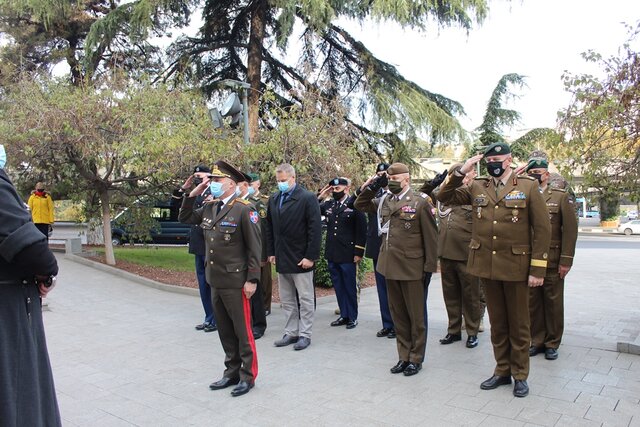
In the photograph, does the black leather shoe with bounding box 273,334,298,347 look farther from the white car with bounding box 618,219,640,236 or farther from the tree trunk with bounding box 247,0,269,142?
the white car with bounding box 618,219,640,236

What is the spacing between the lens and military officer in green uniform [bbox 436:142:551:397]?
4270mm

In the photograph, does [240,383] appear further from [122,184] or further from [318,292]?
[122,184]

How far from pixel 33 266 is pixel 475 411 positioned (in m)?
3.27

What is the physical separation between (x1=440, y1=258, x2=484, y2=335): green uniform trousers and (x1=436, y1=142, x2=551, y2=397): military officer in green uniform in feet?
4.54

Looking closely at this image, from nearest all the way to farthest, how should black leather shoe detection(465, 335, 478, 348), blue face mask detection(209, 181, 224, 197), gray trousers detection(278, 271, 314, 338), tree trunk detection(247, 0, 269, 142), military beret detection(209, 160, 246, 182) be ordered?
1. military beret detection(209, 160, 246, 182)
2. blue face mask detection(209, 181, 224, 197)
3. black leather shoe detection(465, 335, 478, 348)
4. gray trousers detection(278, 271, 314, 338)
5. tree trunk detection(247, 0, 269, 142)

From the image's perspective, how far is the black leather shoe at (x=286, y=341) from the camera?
239 inches

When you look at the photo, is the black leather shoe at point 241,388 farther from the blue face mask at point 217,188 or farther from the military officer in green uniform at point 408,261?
the blue face mask at point 217,188

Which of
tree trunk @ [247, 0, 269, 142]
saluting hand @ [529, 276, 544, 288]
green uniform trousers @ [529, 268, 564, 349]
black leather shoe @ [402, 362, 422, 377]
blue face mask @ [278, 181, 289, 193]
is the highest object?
tree trunk @ [247, 0, 269, 142]

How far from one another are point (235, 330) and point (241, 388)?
19.9 inches

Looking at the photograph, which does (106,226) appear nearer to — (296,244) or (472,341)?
(296,244)

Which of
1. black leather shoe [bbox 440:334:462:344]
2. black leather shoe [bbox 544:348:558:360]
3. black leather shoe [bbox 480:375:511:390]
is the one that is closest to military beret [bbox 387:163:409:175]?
black leather shoe [bbox 480:375:511:390]

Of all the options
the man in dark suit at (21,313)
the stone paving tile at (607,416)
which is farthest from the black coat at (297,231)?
the man in dark suit at (21,313)

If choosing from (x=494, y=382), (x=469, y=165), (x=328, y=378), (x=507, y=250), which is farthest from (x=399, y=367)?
(x=469, y=165)

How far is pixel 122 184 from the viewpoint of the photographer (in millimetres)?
13430
